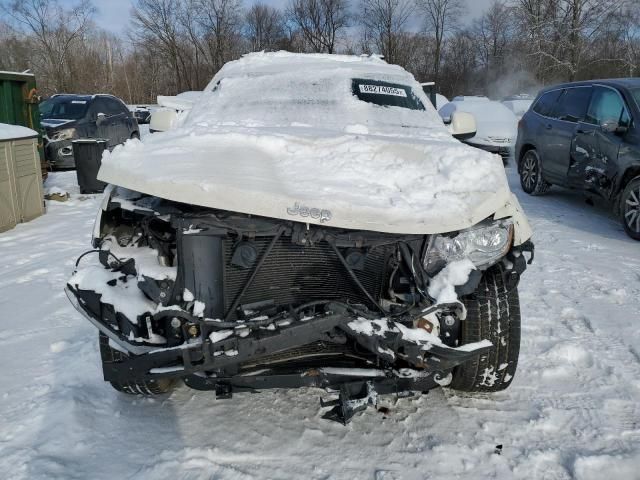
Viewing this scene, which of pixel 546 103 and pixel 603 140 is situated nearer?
pixel 603 140

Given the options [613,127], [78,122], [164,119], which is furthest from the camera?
[78,122]

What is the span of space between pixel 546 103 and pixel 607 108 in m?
1.77

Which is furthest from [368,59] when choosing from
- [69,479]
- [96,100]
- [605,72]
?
[605,72]

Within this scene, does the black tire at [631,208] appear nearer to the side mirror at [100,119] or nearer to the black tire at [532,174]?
the black tire at [532,174]

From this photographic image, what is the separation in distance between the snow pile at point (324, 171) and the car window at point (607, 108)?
3.94m

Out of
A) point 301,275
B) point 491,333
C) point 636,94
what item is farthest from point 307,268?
point 636,94

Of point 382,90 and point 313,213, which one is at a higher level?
point 382,90

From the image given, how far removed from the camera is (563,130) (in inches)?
298

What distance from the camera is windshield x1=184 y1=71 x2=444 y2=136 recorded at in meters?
3.71

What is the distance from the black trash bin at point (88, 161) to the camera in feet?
29.8

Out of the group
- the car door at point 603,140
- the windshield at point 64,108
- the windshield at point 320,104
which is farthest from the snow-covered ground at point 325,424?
the windshield at point 64,108

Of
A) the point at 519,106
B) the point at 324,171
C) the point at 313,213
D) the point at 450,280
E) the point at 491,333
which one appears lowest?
the point at 491,333

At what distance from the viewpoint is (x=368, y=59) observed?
517 centimetres

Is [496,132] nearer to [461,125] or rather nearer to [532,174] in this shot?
[532,174]
